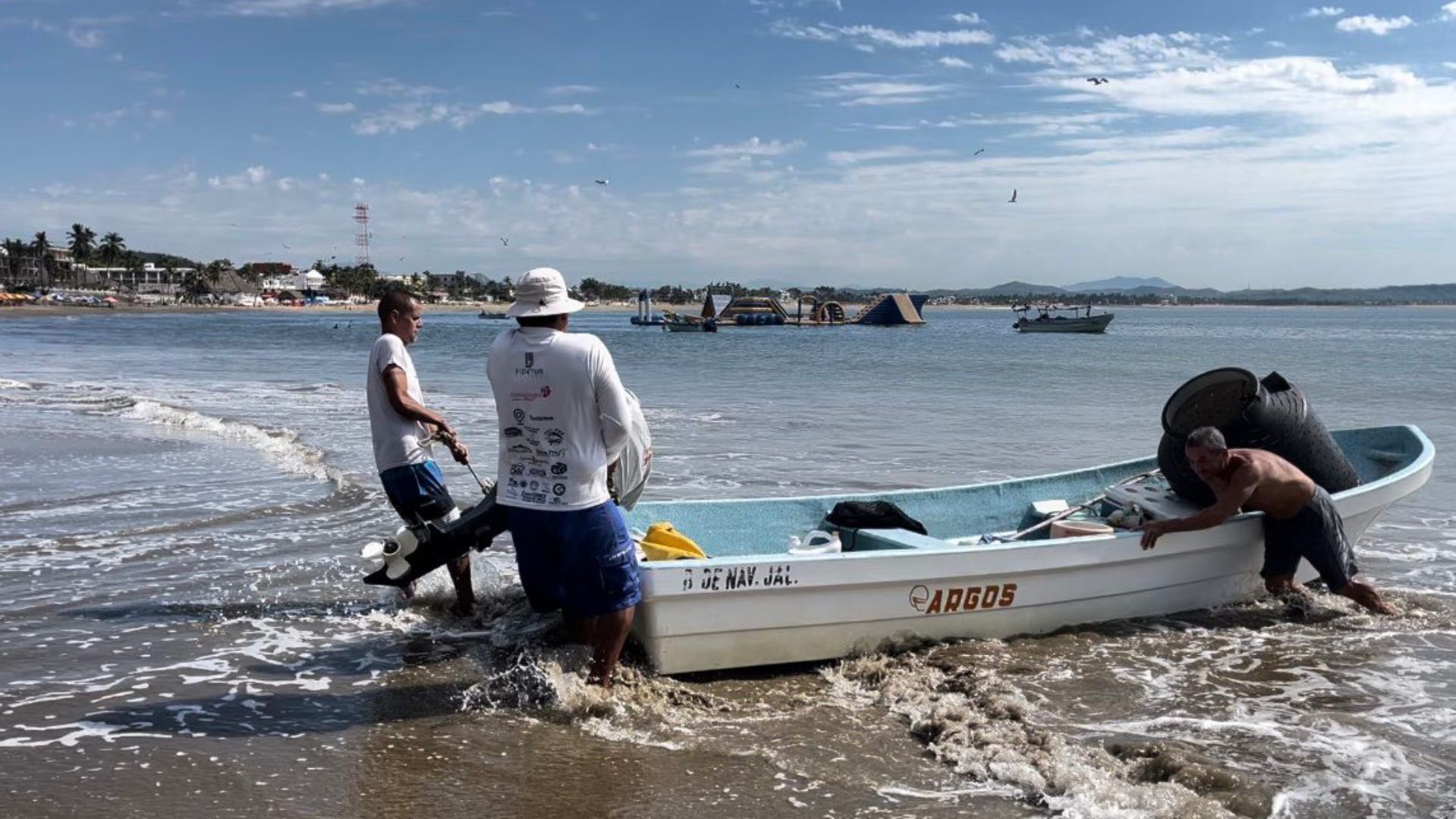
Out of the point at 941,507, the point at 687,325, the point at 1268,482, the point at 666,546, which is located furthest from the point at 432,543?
the point at 687,325

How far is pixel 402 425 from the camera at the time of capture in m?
6.34

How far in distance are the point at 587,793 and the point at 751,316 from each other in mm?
97463

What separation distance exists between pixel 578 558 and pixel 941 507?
4287 millimetres

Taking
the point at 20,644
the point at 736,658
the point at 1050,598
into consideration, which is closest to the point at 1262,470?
the point at 1050,598

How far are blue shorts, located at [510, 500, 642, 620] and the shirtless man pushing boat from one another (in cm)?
383

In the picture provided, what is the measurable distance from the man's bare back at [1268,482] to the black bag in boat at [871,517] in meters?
2.01

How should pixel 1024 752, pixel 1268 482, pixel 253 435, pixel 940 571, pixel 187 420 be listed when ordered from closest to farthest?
pixel 1024 752, pixel 940 571, pixel 1268 482, pixel 253 435, pixel 187 420

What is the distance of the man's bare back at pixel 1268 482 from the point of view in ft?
24.0

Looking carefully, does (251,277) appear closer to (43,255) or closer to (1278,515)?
(43,255)

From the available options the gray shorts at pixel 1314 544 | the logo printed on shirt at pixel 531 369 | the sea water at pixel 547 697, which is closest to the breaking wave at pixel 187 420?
the sea water at pixel 547 697

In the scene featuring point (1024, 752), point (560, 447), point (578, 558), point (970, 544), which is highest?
point (560, 447)

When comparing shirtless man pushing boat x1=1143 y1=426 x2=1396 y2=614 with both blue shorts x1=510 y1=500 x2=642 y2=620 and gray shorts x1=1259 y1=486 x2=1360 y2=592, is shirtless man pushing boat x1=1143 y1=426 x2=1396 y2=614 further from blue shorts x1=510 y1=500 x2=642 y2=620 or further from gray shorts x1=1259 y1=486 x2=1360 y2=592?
blue shorts x1=510 y1=500 x2=642 y2=620

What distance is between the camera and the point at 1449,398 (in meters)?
28.3

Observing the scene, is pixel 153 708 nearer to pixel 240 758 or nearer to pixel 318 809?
pixel 240 758
